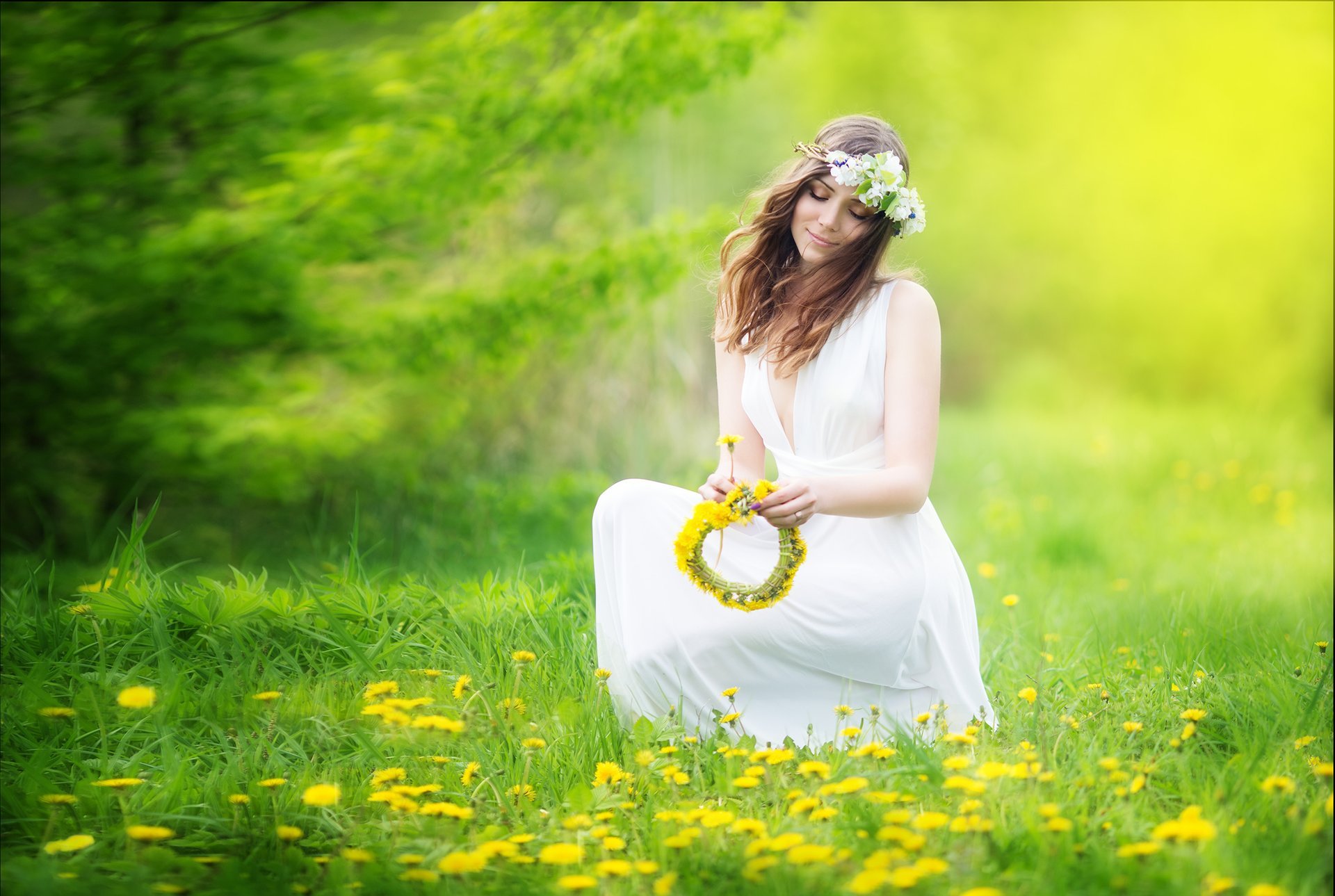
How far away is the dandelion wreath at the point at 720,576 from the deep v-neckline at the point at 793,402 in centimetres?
32

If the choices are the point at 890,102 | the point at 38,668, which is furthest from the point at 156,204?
the point at 890,102

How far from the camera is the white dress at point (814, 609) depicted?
2.31 meters

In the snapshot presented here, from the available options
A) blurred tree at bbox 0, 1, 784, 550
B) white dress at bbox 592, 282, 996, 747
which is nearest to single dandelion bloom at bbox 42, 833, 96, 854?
white dress at bbox 592, 282, 996, 747

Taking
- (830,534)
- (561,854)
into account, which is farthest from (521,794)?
(830,534)

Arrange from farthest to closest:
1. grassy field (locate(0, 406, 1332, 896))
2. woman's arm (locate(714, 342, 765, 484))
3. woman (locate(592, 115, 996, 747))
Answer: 1. woman's arm (locate(714, 342, 765, 484))
2. woman (locate(592, 115, 996, 747))
3. grassy field (locate(0, 406, 1332, 896))

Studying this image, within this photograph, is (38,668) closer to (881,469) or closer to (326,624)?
(326,624)

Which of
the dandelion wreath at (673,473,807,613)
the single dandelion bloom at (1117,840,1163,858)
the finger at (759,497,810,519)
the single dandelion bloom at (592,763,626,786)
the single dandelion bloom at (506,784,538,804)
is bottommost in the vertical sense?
the single dandelion bloom at (506,784,538,804)

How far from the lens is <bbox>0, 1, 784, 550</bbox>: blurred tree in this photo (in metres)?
4.39

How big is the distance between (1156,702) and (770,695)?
2.95 ft

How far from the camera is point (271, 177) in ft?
16.8

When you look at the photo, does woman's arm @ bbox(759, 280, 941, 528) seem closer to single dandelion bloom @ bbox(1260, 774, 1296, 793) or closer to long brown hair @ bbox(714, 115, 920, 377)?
long brown hair @ bbox(714, 115, 920, 377)

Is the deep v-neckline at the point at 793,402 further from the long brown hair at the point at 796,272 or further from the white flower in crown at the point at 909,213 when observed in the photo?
the white flower in crown at the point at 909,213

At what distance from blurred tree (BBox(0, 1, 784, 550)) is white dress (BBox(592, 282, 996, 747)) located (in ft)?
7.92

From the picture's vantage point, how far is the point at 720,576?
2273 millimetres
